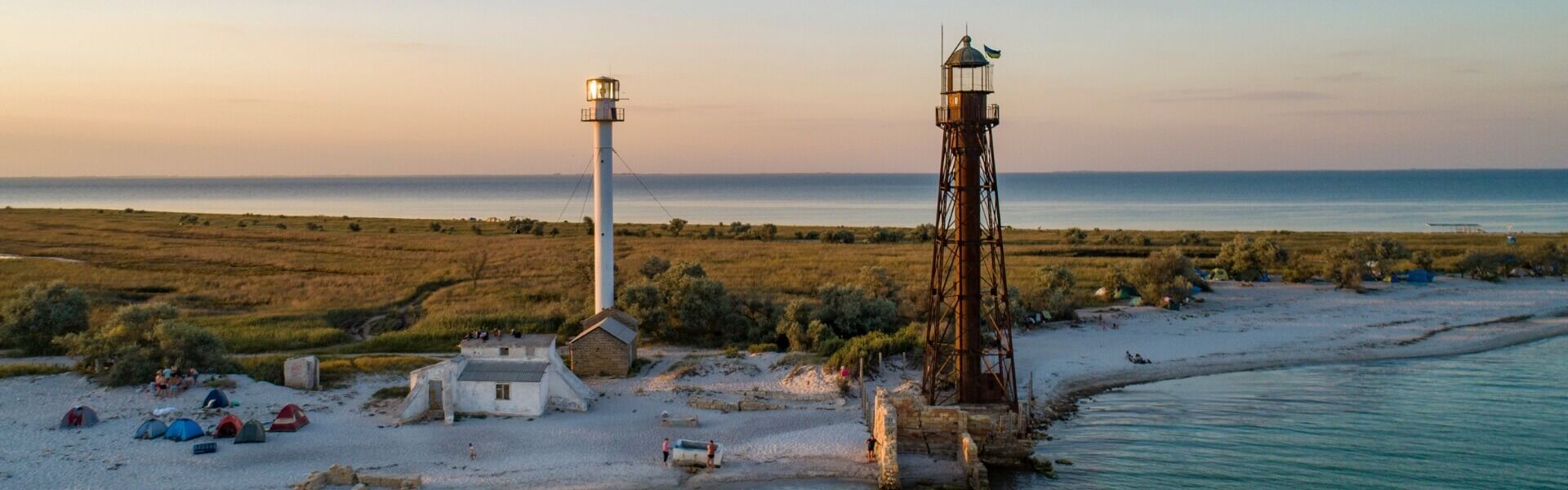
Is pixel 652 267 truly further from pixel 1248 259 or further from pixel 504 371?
pixel 1248 259

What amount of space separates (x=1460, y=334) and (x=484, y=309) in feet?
136

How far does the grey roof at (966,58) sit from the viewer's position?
81.8 feet

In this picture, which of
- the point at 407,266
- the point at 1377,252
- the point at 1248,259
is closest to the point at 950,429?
the point at 1248,259

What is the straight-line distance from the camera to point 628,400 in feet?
98.3

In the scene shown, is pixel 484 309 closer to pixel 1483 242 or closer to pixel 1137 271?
pixel 1137 271

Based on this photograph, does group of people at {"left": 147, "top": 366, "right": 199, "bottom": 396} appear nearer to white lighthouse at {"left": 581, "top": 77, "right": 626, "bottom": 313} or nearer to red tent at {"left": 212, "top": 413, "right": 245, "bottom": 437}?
red tent at {"left": 212, "top": 413, "right": 245, "bottom": 437}

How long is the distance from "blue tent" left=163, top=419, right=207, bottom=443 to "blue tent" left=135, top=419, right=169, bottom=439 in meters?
0.14

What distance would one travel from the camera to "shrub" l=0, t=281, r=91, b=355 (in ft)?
115

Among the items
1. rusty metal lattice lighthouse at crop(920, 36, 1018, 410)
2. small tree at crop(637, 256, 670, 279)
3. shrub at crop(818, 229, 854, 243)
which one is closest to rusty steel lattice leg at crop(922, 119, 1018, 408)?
rusty metal lattice lighthouse at crop(920, 36, 1018, 410)

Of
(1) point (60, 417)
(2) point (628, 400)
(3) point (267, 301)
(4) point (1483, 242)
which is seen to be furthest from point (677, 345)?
(4) point (1483, 242)

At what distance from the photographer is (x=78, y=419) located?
25922mm

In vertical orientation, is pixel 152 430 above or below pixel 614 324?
below

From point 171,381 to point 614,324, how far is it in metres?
13.0

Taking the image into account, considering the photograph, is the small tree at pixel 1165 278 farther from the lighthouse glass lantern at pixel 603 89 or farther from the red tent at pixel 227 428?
the red tent at pixel 227 428
